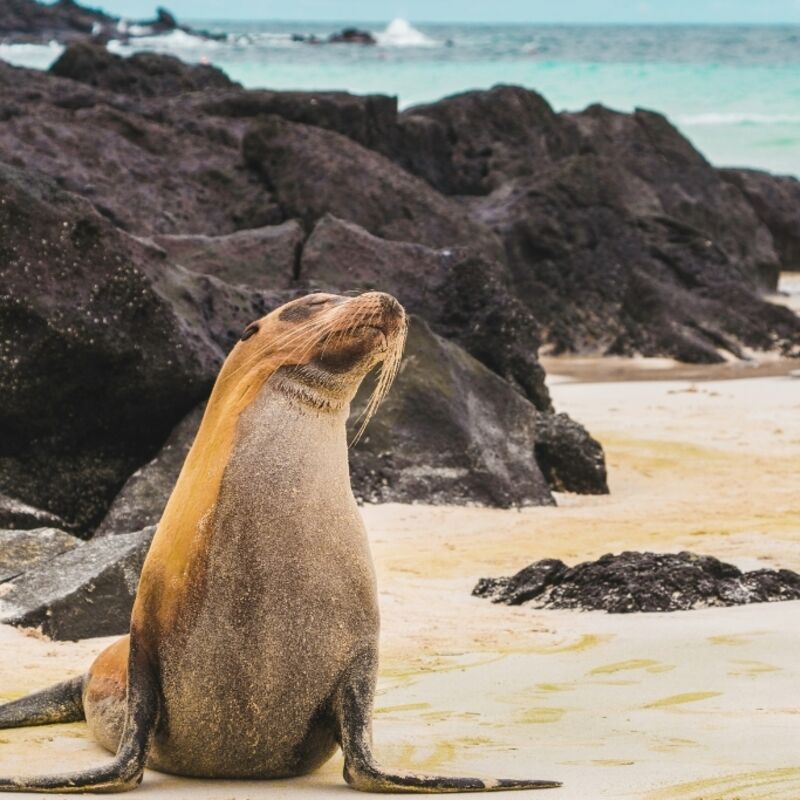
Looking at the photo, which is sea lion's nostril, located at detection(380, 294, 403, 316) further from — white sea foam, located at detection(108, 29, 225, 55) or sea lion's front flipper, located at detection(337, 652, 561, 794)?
white sea foam, located at detection(108, 29, 225, 55)

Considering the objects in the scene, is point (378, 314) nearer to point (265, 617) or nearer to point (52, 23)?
point (265, 617)

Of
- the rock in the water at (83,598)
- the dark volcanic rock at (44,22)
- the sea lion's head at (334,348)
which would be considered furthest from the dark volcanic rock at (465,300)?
the dark volcanic rock at (44,22)

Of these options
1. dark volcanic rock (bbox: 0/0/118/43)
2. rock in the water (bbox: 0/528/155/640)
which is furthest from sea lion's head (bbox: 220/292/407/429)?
dark volcanic rock (bbox: 0/0/118/43)

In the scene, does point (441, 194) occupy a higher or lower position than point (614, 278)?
higher

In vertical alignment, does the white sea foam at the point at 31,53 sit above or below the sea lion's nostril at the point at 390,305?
below

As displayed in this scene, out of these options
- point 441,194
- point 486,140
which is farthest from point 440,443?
point 486,140

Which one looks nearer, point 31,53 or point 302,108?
point 302,108

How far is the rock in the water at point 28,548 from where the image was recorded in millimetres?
6828

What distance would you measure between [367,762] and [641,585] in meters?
2.85

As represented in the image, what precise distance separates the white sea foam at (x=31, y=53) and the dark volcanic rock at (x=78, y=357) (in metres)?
58.6

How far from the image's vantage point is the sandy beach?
14.2ft

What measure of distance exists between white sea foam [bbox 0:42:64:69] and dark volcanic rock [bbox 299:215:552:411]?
55.8 metres

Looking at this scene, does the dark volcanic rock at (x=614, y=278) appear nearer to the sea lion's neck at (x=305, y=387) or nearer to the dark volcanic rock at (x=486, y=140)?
the dark volcanic rock at (x=486, y=140)

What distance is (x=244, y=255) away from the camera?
490 inches
